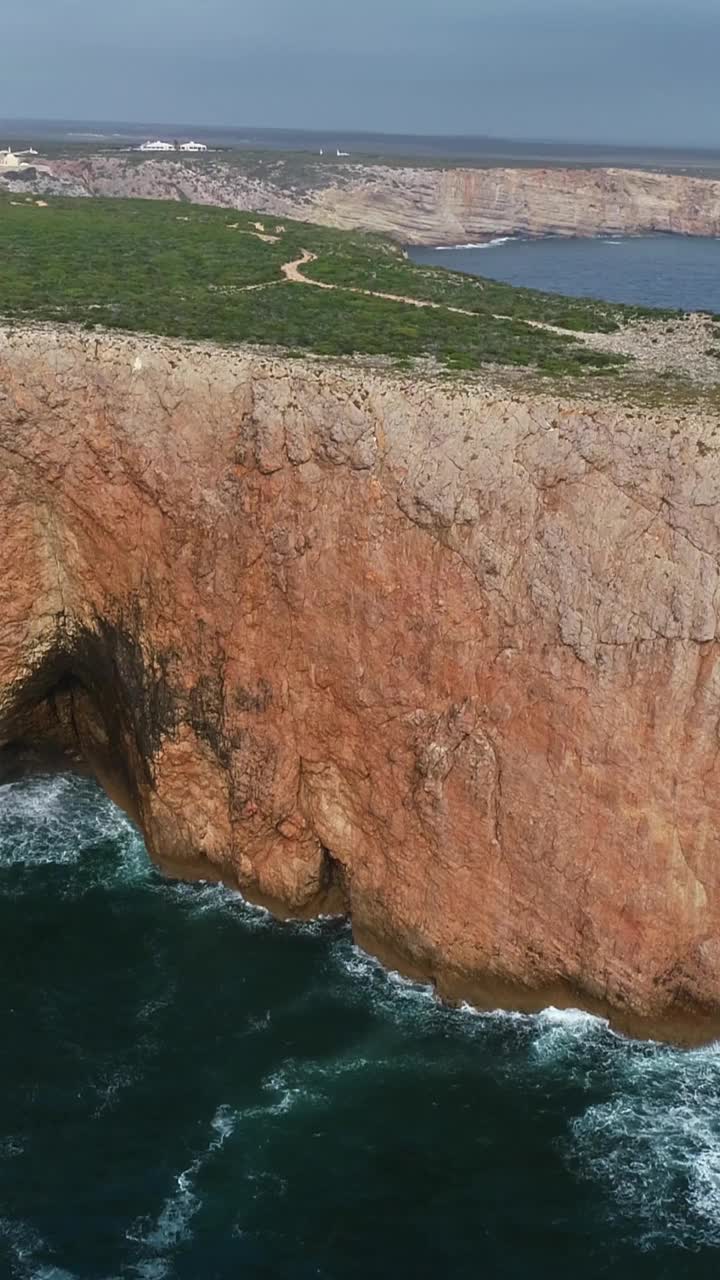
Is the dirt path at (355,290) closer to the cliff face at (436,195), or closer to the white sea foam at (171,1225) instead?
the white sea foam at (171,1225)

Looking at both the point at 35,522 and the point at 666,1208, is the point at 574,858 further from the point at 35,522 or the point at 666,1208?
the point at 35,522

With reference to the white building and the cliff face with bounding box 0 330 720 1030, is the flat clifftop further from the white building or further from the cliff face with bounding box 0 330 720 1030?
the white building

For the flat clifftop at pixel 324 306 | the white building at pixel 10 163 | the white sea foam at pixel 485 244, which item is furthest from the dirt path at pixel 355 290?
the white sea foam at pixel 485 244

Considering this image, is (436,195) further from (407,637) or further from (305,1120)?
(305,1120)

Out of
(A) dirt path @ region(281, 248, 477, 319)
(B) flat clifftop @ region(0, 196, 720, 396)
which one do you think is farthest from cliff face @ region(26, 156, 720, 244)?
(A) dirt path @ region(281, 248, 477, 319)

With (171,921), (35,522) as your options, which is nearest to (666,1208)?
(171,921)

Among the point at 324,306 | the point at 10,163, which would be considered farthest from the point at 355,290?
the point at 10,163
